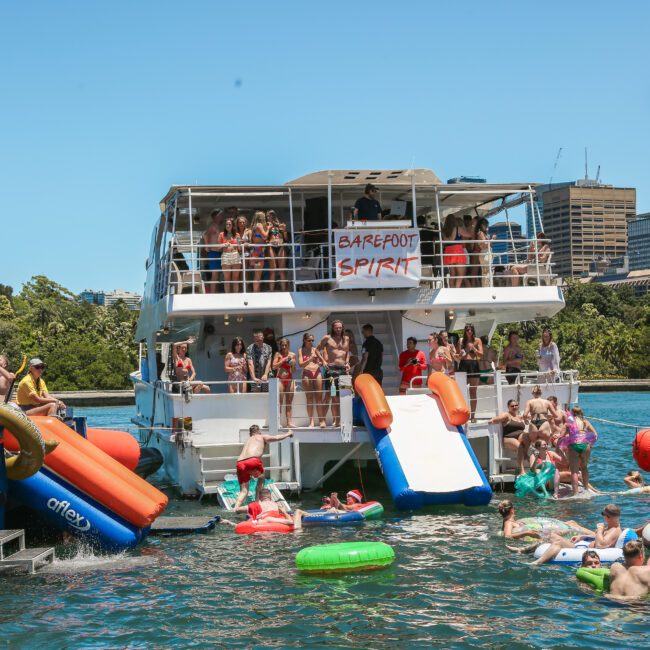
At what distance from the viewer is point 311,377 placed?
719 inches

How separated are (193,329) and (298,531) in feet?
24.6

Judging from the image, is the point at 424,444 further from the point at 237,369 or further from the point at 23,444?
the point at 23,444

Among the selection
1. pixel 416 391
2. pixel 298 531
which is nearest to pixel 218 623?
pixel 298 531

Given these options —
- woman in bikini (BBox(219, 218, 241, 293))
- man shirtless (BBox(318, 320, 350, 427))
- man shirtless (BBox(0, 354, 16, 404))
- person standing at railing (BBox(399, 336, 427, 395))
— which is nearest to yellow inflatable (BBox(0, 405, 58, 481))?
man shirtless (BBox(0, 354, 16, 404))

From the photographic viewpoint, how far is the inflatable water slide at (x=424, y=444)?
16.2 m

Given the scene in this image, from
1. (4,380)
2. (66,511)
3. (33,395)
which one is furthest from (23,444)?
(33,395)

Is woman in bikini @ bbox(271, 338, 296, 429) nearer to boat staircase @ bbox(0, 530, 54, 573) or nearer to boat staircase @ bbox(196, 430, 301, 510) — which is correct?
boat staircase @ bbox(196, 430, 301, 510)

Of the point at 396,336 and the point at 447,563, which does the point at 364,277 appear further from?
the point at 447,563

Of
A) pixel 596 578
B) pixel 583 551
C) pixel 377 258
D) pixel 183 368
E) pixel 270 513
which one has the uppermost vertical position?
pixel 377 258

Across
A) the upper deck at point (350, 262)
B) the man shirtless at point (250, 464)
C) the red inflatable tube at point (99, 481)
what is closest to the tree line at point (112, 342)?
the upper deck at point (350, 262)

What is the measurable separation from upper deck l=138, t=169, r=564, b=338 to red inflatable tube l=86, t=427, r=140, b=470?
2.77 meters

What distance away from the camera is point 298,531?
15.5m

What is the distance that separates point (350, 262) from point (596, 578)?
8.60m

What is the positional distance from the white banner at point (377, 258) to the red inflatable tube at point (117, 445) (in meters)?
4.89
